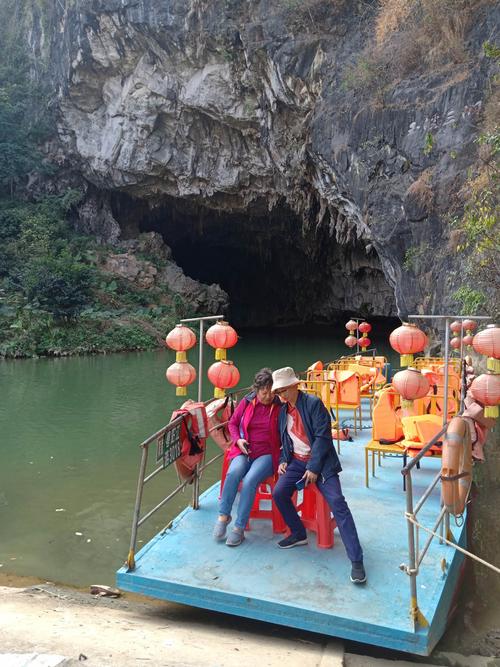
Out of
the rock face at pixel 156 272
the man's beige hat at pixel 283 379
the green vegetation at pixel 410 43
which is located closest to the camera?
the man's beige hat at pixel 283 379

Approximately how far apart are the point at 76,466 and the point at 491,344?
17.2 ft

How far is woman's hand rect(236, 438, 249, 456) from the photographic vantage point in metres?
3.75

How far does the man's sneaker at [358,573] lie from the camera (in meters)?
3.18

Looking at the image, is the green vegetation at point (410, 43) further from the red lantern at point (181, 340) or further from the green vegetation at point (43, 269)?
the green vegetation at point (43, 269)

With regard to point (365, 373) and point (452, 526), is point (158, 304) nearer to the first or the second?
point (365, 373)

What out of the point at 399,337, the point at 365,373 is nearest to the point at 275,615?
the point at 399,337

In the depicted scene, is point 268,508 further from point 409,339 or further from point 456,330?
point 456,330

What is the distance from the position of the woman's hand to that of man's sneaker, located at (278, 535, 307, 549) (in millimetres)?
636

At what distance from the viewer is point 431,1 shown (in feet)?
37.4

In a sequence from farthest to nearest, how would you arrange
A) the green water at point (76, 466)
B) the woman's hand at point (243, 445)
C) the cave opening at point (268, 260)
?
the cave opening at point (268, 260) → the green water at point (76, 466) → the woman's hand at point (243, 445)

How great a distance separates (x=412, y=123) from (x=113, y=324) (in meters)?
12.9

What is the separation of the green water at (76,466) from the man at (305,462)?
65.3 inches

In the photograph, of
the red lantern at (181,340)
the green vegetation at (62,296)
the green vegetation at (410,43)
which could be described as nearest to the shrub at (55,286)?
the green vegetation at (62,296)

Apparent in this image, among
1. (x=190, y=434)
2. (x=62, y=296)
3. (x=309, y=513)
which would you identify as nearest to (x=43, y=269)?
(x=62, y=296)
